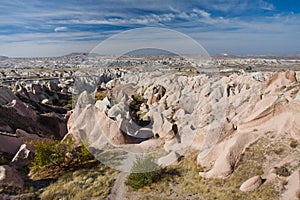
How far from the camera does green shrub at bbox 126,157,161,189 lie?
1235cm

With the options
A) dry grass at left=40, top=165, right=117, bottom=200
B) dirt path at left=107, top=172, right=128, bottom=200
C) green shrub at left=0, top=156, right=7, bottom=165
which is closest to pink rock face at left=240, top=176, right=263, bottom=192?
dirt path at left=107, top=172, right=128, bottom=200

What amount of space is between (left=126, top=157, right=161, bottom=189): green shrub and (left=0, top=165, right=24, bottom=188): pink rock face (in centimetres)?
455

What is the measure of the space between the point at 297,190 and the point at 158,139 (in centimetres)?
1017

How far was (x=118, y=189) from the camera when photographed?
12.2 m

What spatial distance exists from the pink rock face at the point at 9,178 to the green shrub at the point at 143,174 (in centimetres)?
455

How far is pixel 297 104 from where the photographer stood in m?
13.4

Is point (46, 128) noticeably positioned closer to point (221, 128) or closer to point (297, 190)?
point (221, 128)

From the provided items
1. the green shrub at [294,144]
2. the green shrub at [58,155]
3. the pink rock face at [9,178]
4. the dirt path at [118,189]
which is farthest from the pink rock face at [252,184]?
the pink rock face at [9,178]

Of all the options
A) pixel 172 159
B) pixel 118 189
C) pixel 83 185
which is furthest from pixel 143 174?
pixel 83 185

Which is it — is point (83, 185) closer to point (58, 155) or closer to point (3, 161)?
point (58, 155)

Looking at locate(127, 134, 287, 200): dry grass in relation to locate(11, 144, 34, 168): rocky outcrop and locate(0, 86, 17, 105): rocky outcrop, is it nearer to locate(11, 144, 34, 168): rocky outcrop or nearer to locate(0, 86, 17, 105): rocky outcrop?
locate(11, 144, 34, 168): rocky outcrop

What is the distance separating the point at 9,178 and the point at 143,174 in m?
5.58

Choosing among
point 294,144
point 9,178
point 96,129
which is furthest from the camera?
point 96,129

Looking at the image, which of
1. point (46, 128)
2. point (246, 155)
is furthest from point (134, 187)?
point (46, 128)
